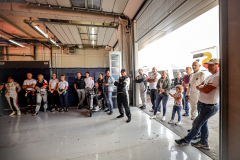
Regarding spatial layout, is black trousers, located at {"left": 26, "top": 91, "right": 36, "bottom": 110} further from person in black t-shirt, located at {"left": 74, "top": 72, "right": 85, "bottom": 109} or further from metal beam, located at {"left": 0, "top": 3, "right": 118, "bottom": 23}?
metal beam, located at {"left": 0, "top": 3, "right": 118, "bottom": 23}

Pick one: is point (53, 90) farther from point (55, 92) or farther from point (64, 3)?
point (64, 3)

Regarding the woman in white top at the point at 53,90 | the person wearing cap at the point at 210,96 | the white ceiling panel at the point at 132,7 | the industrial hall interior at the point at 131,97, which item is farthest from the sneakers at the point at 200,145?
the woman in white top at the point at 53,90

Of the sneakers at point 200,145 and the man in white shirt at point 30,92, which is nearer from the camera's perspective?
the sneakers at point 200,145

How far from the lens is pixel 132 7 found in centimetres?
422

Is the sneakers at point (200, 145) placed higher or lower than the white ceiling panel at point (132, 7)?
lower

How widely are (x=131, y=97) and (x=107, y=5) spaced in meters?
4.07

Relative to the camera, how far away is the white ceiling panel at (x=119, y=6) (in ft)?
13.3

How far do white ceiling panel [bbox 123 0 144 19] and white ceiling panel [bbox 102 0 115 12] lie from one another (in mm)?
613

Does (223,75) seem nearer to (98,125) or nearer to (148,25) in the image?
(98,125)

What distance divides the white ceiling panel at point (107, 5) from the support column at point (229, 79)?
11.9 ft

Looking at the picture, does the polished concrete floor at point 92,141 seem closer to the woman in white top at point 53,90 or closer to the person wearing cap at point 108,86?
the person wearing cap at point 108,86

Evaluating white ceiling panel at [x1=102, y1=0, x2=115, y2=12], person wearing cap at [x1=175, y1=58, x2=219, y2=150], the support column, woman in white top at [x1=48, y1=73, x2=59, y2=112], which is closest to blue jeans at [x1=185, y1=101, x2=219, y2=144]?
person wearing cap at [x1=175, y1=58, x2=219, y2=150]

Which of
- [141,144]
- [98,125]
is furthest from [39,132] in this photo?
[141,144]

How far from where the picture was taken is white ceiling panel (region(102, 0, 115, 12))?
4.00 metres
